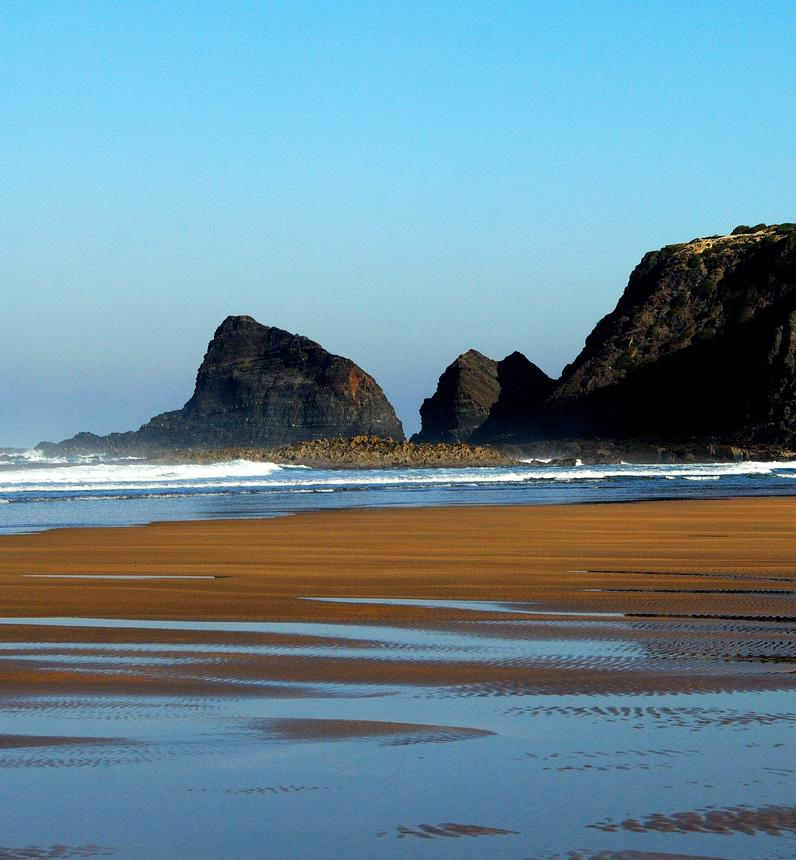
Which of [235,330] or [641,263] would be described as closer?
[641,263]

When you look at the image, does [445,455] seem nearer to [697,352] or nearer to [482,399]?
[697,352]

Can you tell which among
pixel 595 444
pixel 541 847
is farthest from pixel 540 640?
pixel 595 444

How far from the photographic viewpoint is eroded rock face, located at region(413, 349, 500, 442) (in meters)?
136

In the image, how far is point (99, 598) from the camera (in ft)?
29.9

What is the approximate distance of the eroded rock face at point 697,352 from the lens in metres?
83.1

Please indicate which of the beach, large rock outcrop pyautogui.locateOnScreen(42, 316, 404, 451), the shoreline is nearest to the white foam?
the shoreline

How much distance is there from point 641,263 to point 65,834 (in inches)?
4250

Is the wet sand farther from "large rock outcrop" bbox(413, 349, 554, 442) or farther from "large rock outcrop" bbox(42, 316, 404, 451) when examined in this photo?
"large rock outcrop" bbox(42, 316, 404, 451)

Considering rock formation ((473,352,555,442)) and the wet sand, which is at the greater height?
rock formation ((473,352,555,442))

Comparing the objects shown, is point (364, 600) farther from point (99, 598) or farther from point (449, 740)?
point (449, 740)

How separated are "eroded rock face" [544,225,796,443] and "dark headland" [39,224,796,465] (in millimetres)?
110

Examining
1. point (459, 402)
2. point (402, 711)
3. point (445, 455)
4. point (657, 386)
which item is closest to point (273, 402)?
point (459, 402)

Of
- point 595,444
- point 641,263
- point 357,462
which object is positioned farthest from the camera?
point 641,263

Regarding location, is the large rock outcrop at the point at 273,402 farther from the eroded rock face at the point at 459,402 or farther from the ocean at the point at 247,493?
the ocean at the point at 247,493
